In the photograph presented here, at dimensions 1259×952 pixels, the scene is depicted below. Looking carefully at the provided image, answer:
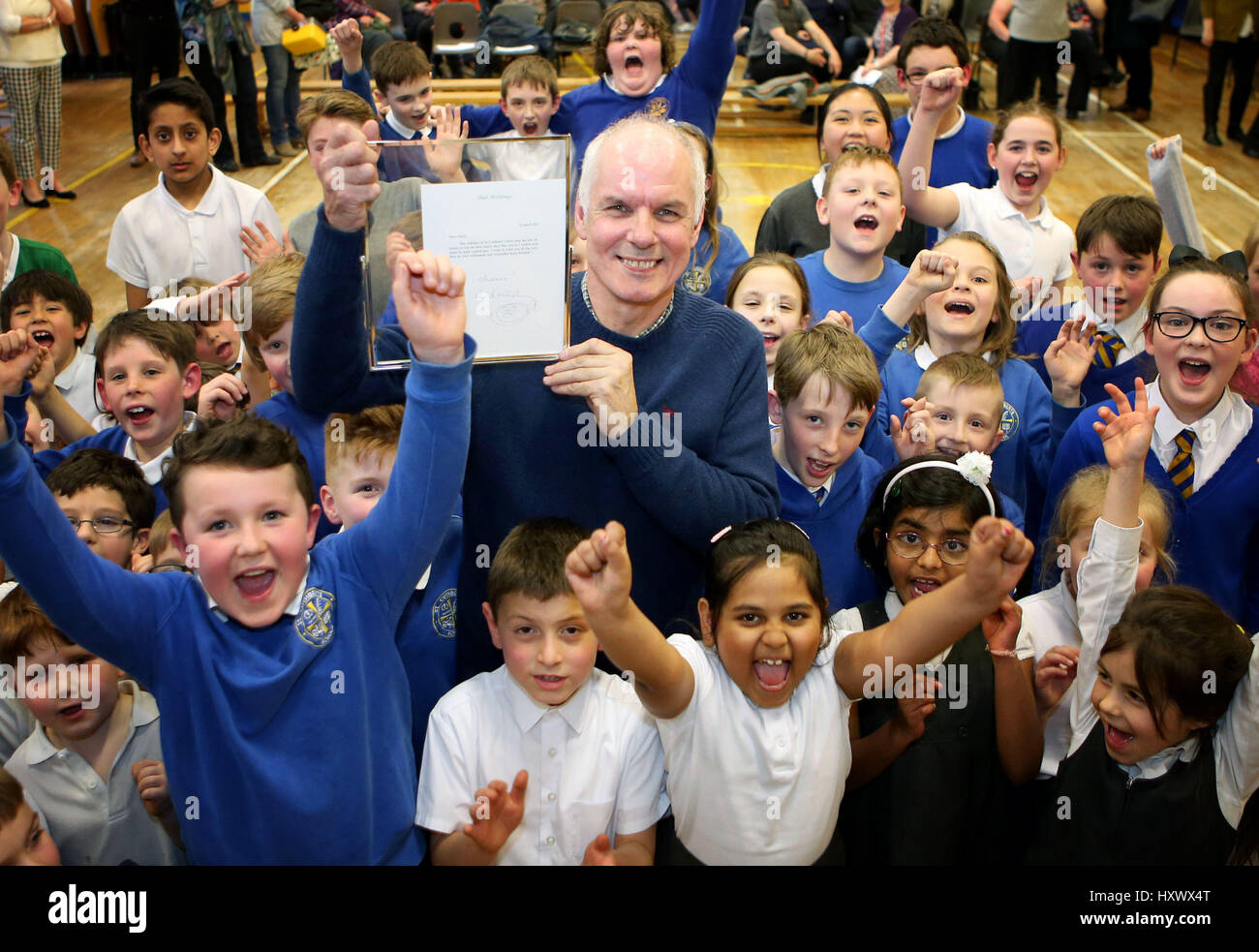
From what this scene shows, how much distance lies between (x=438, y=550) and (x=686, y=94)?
2572 mm

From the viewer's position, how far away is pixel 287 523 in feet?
5.64

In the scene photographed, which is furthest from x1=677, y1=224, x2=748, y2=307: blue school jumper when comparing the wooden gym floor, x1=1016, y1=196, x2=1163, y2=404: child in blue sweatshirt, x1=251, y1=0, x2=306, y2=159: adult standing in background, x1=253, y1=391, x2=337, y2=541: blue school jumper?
x1=251, y1=0, x2=306, y2=159: adult standing in background

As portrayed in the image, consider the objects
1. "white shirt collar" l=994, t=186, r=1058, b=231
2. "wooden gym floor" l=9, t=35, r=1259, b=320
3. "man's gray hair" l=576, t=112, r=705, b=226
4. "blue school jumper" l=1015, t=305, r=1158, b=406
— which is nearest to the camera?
"man's gray hair" l=576, t=112, r=705, b=226

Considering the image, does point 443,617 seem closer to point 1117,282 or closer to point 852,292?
point 852,292

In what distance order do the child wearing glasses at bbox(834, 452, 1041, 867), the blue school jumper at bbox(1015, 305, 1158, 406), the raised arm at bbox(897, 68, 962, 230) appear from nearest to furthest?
the child wearing glasses at bbox(834, 452, 1041, 867)
the blue school jumper at bbox(1015, 305, 1158, 406)
the raised arm at bbox(897, 68, 962, 230)

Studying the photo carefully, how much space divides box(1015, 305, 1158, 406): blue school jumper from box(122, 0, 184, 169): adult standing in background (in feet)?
19.7

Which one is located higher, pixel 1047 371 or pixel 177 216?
pixel 177 216

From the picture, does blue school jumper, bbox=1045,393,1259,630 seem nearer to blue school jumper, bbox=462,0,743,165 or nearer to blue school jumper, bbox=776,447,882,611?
blue school jumper, bbox=776,447,882,611

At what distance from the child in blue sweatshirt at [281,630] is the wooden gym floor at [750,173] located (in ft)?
14.7

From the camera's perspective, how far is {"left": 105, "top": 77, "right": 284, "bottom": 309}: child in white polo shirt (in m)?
3.87

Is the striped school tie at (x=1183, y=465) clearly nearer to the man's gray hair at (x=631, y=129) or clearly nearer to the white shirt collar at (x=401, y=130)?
the man's gray hair at (x=631, y=129)

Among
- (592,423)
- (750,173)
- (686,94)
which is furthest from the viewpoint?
(750,173)

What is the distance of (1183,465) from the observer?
2.49 m

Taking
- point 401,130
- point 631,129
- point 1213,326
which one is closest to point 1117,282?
point 1213,326
